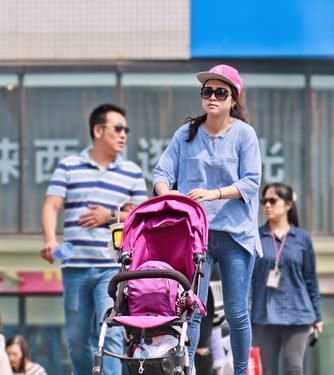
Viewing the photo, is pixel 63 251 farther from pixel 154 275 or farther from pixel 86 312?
pixel 154 275

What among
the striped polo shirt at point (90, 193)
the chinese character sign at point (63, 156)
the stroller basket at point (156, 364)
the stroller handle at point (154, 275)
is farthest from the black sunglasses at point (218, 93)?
the chinese character sign at point (63, 156)

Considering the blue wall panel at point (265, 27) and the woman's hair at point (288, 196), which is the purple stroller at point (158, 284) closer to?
the woman's hair at point (288, 196)

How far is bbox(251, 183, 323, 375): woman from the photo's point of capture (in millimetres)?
11227

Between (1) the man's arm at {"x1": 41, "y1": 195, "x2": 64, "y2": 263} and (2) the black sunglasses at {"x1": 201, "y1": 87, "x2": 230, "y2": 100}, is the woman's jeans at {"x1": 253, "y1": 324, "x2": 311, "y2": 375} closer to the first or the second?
(1) the man's arm at {"x1": 41, "y1": 195, "x2": 64, "y2": 263}

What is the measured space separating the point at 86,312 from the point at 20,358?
2.33m

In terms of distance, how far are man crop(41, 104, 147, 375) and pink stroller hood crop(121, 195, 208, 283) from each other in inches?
73.8

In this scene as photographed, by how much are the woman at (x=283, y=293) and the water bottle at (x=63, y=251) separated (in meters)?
1.76

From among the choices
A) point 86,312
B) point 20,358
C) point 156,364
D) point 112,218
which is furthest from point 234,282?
point 20,358

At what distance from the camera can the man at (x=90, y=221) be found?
1034 cm

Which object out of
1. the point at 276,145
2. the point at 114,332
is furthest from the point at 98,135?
the point at 276,145

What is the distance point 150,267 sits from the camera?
802 centimetres

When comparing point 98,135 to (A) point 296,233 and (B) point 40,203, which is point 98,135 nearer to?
(A) point 296,233

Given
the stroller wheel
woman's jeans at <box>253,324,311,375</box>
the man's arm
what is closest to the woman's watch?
the man's arm

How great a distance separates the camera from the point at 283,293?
11266 millimetres
